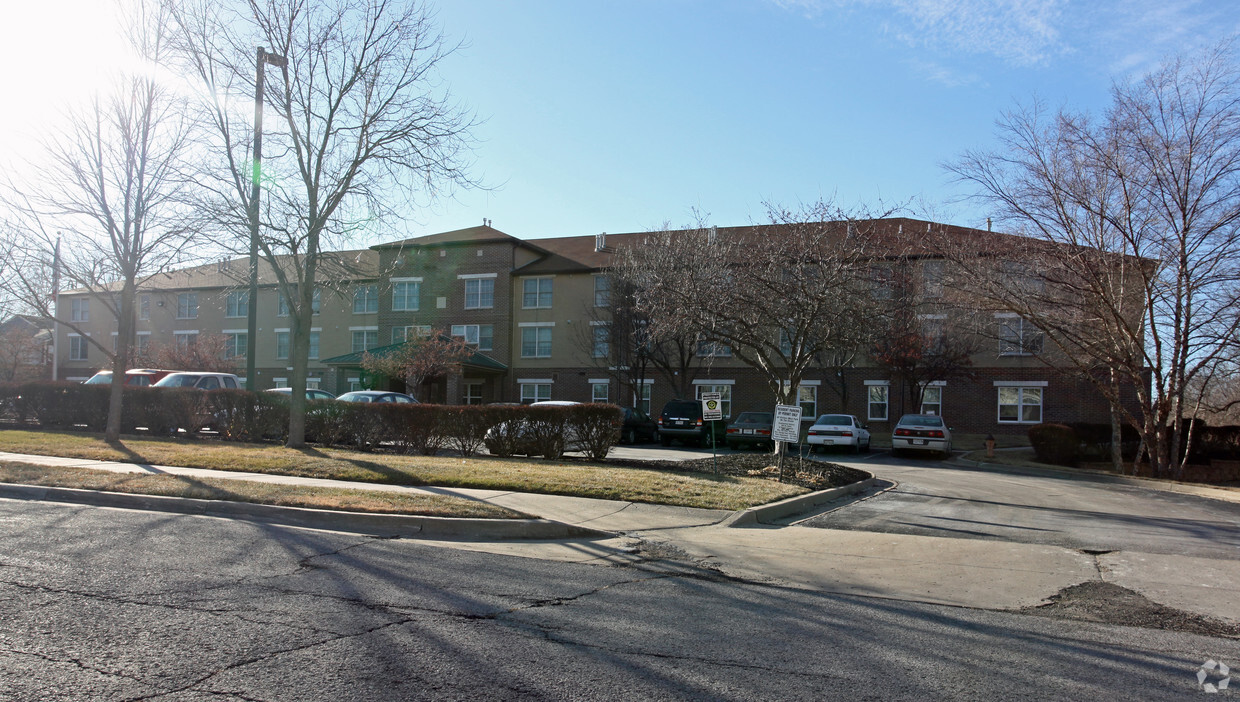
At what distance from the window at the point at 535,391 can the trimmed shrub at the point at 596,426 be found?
77.0ft

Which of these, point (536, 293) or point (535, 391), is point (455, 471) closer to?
point (535, 391)

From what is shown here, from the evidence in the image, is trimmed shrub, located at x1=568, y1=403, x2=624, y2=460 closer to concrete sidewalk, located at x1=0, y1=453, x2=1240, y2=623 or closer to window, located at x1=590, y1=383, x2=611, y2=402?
concrete sidewalk, located at x1=0, y1=453, x2=1240, y2=623

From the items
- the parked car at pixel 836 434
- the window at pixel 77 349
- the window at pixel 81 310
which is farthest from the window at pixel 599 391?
the window at pixel 77 349

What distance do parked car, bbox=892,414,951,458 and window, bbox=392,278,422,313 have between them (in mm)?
27043

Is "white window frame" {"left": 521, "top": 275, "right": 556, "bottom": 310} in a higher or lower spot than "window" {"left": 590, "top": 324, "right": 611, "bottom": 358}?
higher

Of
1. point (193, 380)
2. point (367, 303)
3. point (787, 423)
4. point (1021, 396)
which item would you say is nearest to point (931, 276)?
→ point (787, 423)

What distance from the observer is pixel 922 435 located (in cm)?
2547

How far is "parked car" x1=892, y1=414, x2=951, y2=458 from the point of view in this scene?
2533 cm

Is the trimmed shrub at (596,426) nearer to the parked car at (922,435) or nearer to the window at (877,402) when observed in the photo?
the parked car at (922,435)

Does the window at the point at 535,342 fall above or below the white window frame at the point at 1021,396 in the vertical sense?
above

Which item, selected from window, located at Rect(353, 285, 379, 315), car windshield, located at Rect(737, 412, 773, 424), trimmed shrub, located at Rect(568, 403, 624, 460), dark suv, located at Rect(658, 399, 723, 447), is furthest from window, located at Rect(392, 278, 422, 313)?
trimmed shrub, located at Rect(568, 403, 624, 460)

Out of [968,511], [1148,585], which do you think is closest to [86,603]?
[1148,585]

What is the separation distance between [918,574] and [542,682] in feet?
15.4

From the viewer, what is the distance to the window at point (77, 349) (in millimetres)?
53247
